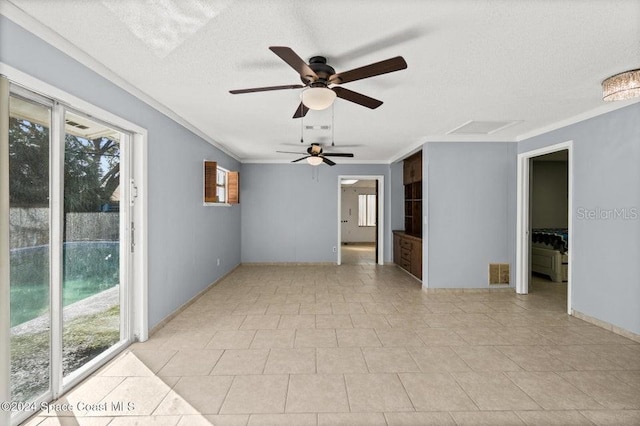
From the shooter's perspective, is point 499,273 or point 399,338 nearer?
point 399,338

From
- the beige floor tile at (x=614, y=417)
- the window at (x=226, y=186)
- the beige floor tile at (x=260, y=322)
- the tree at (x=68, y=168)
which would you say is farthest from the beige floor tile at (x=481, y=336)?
the window at (x=226, y=186)

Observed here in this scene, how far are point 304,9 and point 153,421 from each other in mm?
2765

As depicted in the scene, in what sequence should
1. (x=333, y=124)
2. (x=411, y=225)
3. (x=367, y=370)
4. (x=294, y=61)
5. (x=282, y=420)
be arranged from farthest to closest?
1. (x=411, y=225)
2. (x=333, y=124)
3. (x=367, y=370)
4. (x=282, y=420)
5. (x=294, y=61)

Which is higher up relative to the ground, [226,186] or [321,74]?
[321,74]

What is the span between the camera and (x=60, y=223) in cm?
226

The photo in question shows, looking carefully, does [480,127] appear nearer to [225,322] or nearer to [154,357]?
[225,322]

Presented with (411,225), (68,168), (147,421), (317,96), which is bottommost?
(147,421)

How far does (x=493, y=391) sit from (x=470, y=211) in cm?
340

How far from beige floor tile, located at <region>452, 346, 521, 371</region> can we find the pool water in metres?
3.39

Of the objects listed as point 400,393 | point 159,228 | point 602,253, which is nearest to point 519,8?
point 400,393

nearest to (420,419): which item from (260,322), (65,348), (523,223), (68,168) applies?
(260,322)

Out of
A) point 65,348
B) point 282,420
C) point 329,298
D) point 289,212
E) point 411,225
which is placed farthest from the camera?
point 289,212

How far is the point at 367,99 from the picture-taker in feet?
8.38

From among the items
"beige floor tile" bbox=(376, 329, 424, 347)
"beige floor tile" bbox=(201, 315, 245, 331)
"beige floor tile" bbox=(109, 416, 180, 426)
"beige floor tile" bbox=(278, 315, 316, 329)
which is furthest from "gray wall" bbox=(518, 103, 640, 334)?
"beige floor tile" bbox=(109, 416, 180, 426)
